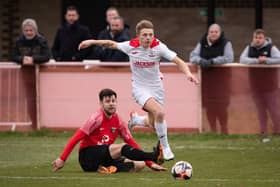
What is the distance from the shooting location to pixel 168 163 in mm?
15852

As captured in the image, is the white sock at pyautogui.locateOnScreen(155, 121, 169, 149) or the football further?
the white sock at pyautogui.locateOnScreen(155, 121, 169, 149)

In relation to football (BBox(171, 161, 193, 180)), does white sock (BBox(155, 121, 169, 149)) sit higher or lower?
higher

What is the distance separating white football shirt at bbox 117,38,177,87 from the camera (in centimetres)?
1587

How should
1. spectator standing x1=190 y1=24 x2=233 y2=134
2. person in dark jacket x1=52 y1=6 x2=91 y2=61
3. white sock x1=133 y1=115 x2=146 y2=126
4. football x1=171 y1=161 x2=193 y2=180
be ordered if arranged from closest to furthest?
football x1=171 y1=161 x2=193 y2=180 < white sock x1=133 y1=115 x2=146 y2=126 < spectator standing x1=190 y1=24 x2=233 y2=134 < person in dark jacket x1=52 y1=6 x2=91 y2=61

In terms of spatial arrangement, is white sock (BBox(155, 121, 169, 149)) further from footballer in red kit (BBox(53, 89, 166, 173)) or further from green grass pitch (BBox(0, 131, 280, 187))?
footballer in red kit (BBox(53, 89, 166, 173))

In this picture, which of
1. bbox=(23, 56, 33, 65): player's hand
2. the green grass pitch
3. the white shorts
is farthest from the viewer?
bbox=(23, 56, 33, 65): player's hand

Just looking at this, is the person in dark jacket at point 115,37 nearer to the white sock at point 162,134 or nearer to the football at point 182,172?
the white sock at point 162,134

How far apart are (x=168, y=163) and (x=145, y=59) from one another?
147 cm

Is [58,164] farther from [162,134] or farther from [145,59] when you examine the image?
[145,59]

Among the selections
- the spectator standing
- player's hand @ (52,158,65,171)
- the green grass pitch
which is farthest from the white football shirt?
the spectator standing

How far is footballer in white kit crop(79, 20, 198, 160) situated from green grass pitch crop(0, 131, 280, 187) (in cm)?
64

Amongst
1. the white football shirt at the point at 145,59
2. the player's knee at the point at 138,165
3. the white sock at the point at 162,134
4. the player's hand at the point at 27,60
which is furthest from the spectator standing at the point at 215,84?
the player's knee at the point at 138,165

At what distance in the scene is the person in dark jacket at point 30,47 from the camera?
20.0 meters

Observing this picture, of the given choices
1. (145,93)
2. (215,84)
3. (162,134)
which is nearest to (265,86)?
(215,84)
